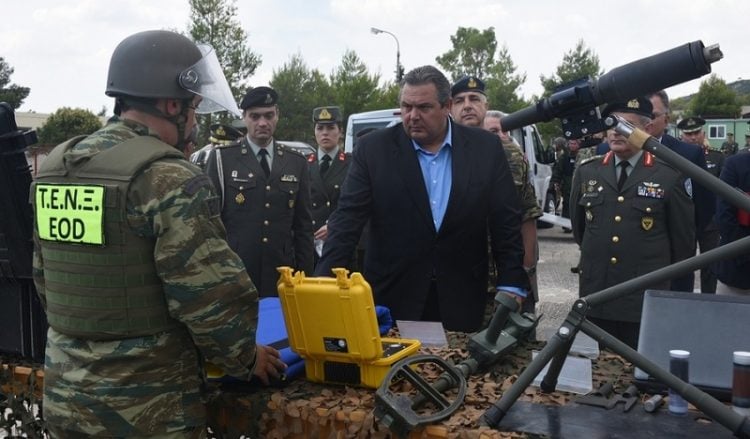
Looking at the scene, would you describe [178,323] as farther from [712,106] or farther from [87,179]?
[712,106]

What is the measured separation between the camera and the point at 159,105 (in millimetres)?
2145

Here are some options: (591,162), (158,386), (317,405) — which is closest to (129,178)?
(158,386)

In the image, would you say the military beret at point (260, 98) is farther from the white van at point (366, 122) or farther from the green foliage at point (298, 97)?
the green foliage at point (298, 97)

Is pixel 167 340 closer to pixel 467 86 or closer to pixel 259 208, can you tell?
pixel 259 208

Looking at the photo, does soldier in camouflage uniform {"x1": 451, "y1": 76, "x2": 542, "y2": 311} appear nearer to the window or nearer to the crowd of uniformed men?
the crowd of uniformed men

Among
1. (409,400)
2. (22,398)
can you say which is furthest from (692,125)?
(22,398)

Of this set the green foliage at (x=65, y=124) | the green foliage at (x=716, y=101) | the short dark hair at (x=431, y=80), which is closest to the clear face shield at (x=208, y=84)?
the short dark hair at (x=431, y=80)

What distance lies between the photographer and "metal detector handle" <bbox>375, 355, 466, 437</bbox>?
6.56 ft

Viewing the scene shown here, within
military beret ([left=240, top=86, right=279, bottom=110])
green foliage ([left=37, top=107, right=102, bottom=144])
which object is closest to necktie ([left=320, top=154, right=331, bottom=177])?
military beret ([left=240, top=86, right=279, bottom=110])

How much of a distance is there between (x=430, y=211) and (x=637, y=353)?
4.58 feet

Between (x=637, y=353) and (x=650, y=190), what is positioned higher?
(x=650, y=190)

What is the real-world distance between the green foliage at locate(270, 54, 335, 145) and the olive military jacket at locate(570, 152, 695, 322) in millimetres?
35573

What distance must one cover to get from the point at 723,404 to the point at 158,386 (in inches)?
60.2

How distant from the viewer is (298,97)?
41781 mm
